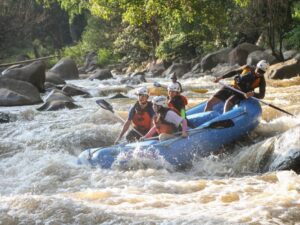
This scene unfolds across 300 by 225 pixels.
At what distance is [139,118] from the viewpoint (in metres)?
7.65

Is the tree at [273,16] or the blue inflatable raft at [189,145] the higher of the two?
the tree at [273,16]

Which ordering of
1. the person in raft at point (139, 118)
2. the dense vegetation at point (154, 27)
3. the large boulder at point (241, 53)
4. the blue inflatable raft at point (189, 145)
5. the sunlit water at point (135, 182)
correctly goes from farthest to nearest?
the large boulder at point (241, 53), the dense vegetation at point (154, 27), the person in raft at point (139, 118), the blue inflatable raft at point (189, 145), the sunlit water at point (135, 182)

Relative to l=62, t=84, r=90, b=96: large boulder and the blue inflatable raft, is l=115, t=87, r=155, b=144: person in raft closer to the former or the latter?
the blue inflatable raft

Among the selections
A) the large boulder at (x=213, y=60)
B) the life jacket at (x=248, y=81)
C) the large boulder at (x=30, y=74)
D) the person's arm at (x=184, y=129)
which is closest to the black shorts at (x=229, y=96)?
the life jacket at (x=248, y=81)

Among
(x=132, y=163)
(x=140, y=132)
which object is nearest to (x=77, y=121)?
(x=140, y=132)

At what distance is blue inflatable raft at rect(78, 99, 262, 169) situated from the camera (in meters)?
6.84

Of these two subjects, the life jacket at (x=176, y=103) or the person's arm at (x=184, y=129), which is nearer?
the person's arm at (x=184, y=129)

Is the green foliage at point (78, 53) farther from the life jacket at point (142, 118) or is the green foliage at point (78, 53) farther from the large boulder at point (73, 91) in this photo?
the life jacket at point (142, 118)

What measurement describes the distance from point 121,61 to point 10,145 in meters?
19.3

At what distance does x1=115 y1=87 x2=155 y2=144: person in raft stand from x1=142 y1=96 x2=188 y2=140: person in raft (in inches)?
17.3

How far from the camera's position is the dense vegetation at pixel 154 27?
1412 cm

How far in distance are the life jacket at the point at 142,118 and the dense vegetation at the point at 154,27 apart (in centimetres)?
578

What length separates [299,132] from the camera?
624cm

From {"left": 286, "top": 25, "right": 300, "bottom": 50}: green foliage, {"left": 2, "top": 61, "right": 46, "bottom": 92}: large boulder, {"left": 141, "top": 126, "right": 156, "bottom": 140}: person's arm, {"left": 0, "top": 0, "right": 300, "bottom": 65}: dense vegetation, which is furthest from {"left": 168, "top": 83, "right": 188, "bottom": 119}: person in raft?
{"left": 286, "top": 25, "right": 300, "bottom": 50}: green foliage
